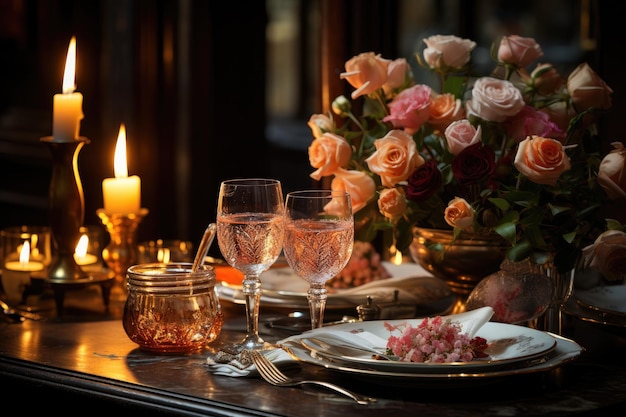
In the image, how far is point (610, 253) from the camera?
1.36 m

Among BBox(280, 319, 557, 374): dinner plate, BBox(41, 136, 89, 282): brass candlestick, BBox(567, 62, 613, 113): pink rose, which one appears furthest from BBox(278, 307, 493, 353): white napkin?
BBox(41, 136, 89, 282): brass candlestick

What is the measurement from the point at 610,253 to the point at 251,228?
496mm

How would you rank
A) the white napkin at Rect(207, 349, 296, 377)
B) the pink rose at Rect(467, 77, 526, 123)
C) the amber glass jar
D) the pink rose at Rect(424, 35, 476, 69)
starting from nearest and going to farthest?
the white napkin at Rect(207, 349, 296, 377) → the amber glass jar → the pink rose at Rect(467, 77, 526, 123) → the pink rose at Rect(424, 35, 476, 69)

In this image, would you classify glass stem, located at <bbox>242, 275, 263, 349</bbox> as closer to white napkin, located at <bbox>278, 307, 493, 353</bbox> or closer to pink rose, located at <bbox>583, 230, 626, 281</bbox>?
white napkin, located at <bbox>278, 307, 493, 353</bbox>

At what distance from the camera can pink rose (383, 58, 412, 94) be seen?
1.51 metres

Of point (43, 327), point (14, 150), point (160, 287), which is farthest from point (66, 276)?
point (14, 150)

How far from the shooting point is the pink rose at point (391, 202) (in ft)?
4.67

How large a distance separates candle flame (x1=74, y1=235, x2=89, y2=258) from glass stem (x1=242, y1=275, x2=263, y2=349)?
0.47 meters

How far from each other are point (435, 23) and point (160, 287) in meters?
3.54

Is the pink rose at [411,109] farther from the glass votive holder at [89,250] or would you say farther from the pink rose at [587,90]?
the glass votive holder at [89,250]

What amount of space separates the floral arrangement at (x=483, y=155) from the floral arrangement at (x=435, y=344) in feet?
0.68

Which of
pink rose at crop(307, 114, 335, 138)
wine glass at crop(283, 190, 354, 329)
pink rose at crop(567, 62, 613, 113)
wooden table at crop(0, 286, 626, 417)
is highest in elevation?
pink rose at crop(567, 62, 613, 113)

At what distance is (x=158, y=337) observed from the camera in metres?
1.29

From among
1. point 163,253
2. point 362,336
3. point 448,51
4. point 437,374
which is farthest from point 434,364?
point 163,253
